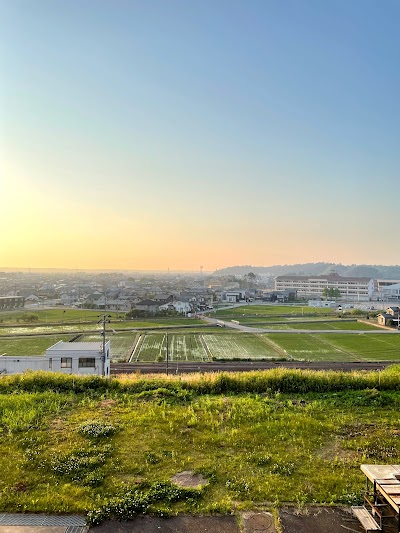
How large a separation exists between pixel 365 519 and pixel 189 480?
81.6 inches

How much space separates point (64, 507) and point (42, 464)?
3.82ft

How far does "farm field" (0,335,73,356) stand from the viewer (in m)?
26.8

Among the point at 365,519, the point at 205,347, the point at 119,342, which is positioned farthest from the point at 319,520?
the point at 119,342

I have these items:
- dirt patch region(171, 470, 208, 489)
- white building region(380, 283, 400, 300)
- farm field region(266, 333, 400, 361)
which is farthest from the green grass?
white building region(380, 283, 400, 300)

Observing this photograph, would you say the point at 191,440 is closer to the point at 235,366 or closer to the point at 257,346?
the point at 235,366

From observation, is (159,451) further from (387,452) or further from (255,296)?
(255,296)

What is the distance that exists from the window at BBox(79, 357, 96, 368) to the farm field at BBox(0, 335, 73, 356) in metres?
9.99

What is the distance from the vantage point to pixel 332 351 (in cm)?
2912

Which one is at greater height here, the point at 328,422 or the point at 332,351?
the point at 328,422

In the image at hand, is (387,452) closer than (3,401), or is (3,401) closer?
(387,452)

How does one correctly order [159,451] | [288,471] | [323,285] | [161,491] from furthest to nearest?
1. [323,285]
2. [159,451]
3. [288,471]
4. [161,491]

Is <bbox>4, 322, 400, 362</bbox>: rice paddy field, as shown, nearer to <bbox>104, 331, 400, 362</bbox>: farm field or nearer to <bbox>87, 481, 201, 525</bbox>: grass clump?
<bbox>104, 331, 400, 362</bbox>: farm field

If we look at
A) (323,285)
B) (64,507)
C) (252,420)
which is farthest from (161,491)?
(323,285)

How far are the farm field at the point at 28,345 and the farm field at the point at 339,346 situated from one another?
685 inches
